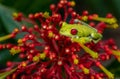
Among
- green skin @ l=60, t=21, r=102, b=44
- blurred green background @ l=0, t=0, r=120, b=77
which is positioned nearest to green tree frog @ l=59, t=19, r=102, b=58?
green skin @ l=60, t=21, r=102, b=44

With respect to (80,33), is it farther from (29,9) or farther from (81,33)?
(29,9)

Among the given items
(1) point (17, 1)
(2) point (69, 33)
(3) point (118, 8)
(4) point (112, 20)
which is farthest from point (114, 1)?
(2) point (69, 33)

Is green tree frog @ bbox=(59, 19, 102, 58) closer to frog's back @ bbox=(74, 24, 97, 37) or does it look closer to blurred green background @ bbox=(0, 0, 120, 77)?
frog's back @ bbox=(74, 24, 97, 37)

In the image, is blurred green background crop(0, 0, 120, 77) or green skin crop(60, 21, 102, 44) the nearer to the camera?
green skin crop(60, 21, 102, 44)

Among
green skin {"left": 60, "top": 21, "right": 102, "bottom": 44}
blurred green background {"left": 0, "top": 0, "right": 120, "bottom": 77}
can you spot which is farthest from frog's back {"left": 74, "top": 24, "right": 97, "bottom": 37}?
blurred green background {"left": 0, "top": 0, "right": 120, "bottom": 77}

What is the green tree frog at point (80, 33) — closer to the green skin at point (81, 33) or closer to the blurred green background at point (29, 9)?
the green skin at point (81, 33)

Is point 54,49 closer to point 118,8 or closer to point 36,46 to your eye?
point 36,46

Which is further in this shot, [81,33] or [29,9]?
[29,9]

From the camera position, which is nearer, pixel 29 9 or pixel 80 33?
pixel 80 33

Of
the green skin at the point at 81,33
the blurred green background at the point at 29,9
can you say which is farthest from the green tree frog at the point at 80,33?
the blurred green background at the point at 29,9

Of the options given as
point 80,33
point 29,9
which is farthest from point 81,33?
point 29,9

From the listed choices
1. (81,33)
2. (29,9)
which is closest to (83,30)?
(81,33)
